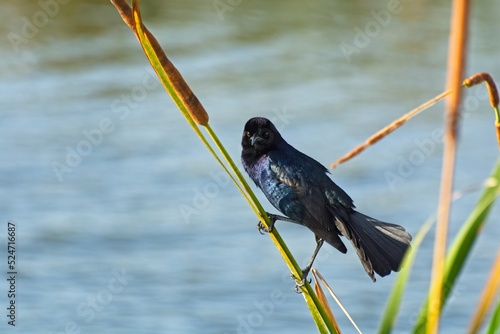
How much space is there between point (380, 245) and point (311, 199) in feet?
1.20

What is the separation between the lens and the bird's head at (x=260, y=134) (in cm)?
336

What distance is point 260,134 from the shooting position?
3373 mm

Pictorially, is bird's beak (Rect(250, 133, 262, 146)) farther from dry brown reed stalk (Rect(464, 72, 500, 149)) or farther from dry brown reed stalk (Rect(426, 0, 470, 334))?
dry brown reed stalk (Rect(426, 0, 470, 334))

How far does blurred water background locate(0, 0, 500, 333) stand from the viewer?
6.45 metres

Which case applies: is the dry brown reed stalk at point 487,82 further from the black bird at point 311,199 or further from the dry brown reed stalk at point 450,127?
the black bird at point 311,199

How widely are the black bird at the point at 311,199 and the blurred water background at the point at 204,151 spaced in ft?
8.77

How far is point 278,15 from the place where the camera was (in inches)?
509

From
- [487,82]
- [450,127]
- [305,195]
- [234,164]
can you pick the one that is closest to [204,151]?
[305,195]

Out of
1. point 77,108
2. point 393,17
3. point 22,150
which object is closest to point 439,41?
point 393,17

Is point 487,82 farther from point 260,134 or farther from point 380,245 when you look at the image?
point 260,134

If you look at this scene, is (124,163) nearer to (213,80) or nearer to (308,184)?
(213,80)

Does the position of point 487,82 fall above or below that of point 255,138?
above

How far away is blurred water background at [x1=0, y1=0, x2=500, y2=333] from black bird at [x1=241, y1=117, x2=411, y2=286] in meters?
2.67

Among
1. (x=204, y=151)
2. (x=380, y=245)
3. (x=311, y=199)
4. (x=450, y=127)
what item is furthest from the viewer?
(x=204, y=151)
